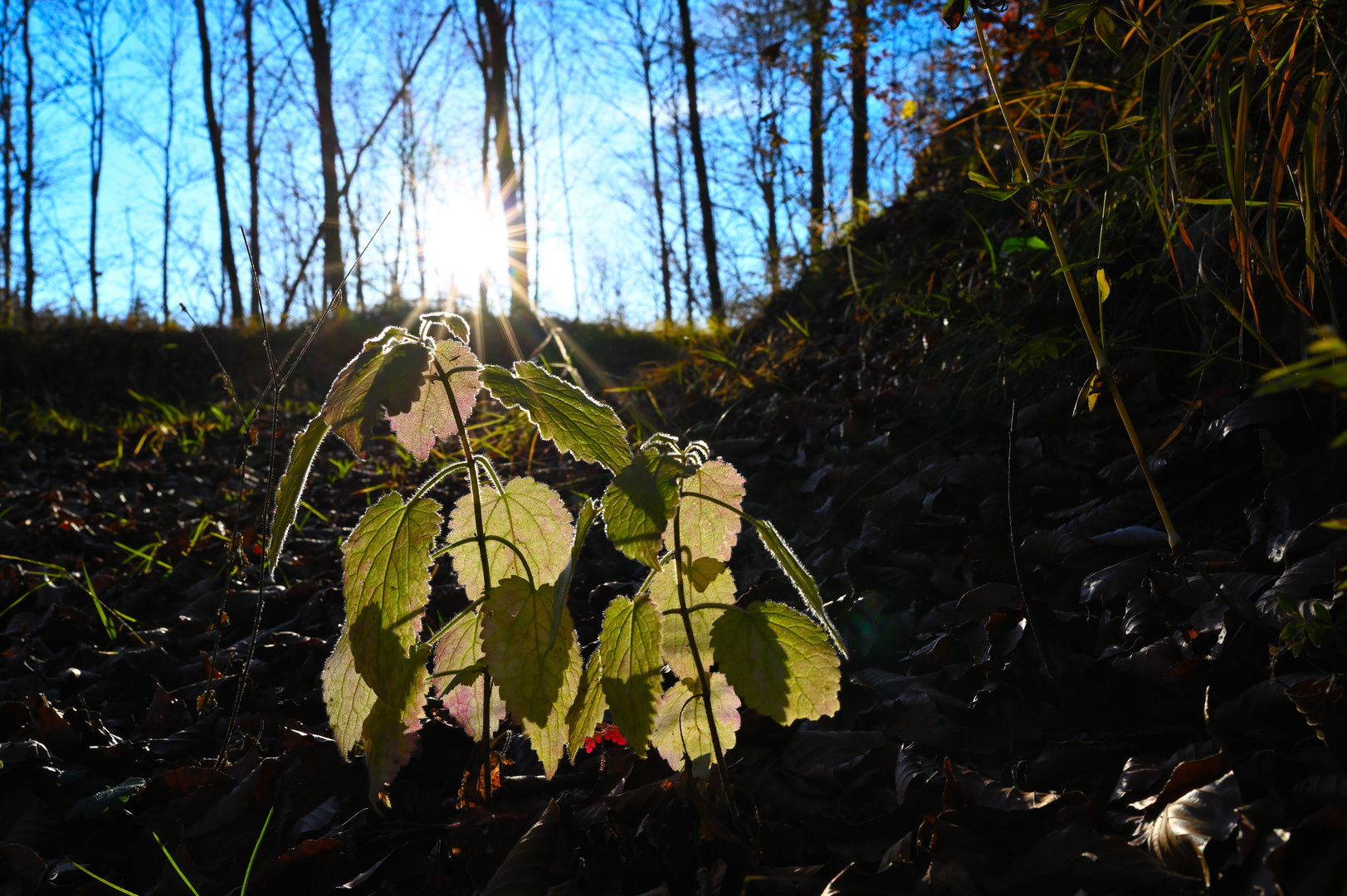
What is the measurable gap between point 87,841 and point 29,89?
24.5 meters

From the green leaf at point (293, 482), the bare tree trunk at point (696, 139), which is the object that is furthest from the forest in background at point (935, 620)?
the bare tree trunk at point (696, 139)

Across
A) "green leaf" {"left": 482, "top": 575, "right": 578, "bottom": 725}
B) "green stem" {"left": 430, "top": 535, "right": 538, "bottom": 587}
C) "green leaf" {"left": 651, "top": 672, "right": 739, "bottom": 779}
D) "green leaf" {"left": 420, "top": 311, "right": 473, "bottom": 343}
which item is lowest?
"green leaf" {"left": 651, "top": 672, "right": 739, "bottom": 779}

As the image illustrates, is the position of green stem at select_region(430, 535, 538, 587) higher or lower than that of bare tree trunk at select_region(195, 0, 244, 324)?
lower

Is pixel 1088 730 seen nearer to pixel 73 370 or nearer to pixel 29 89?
pixel 73 370

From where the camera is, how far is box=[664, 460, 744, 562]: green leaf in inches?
36.8

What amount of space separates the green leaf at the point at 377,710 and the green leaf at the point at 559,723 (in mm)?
149

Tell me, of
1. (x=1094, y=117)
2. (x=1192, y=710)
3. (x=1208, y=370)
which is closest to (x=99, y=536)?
(x=1192, y=710)

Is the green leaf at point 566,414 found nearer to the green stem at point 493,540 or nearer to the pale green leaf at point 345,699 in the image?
the green stem at point 493,540

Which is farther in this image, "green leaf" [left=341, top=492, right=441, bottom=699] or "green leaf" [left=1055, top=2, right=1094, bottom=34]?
"green leaf" [left=1055, top=2, right=1094, bottom=34]

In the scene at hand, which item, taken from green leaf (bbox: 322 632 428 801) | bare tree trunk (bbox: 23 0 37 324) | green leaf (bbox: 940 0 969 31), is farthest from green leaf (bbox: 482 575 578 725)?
bare tree trunk (bbox: 23 0 37 324)

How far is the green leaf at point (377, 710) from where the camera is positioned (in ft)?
2.92

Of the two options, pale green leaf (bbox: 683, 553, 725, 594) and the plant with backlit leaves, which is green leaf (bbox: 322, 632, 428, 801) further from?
pale green leaf (bbox: 683, 553, 725, 594)

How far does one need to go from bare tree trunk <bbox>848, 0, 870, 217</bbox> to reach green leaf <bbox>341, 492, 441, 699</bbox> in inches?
159

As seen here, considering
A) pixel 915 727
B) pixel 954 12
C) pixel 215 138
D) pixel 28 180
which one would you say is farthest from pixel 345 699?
pixel 28 180
